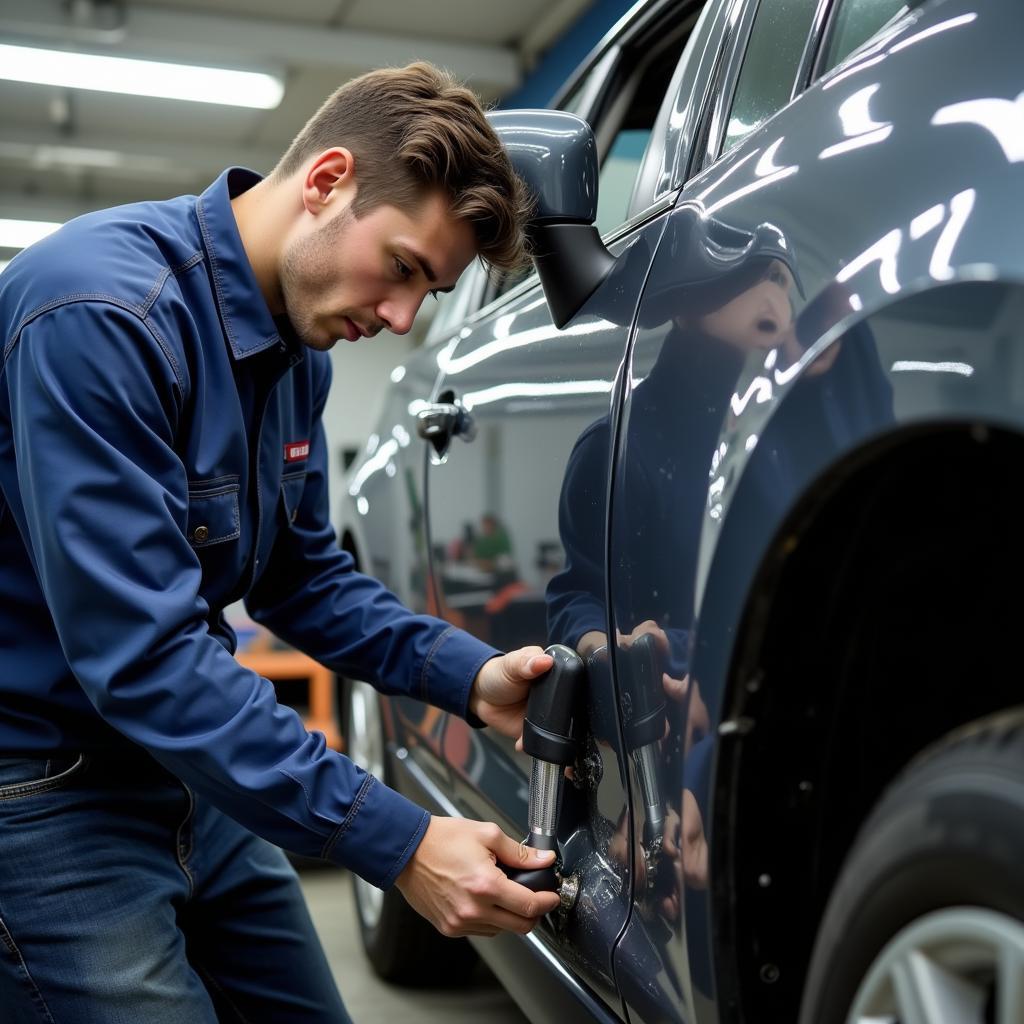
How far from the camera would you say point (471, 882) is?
1116 mm

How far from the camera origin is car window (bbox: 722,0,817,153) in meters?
1.14

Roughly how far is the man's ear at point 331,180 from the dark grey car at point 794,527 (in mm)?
213

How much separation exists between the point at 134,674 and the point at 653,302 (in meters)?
0.59

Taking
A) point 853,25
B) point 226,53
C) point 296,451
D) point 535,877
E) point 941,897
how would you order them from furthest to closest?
1. point 226,53
2. point 296,451
3. point 535,877
4. point 853,25
5. point 941,897

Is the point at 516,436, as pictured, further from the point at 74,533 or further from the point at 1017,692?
the point at 1017,692

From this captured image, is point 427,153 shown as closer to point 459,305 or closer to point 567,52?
point 459,305

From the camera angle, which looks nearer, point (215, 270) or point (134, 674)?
point (134, 674)

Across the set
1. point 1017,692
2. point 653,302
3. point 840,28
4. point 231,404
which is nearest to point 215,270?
point 231,404

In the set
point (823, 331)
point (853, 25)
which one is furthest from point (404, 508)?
point (823, 331)

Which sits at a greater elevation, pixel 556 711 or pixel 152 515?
pixel 152 515

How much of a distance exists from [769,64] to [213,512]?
0.73m

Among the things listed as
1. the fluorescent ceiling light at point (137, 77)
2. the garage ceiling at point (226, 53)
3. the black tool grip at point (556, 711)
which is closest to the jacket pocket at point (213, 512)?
the black tool grip at point (556, 711)

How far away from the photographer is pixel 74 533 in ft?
3.55

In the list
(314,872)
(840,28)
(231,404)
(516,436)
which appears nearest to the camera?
(840,28)
